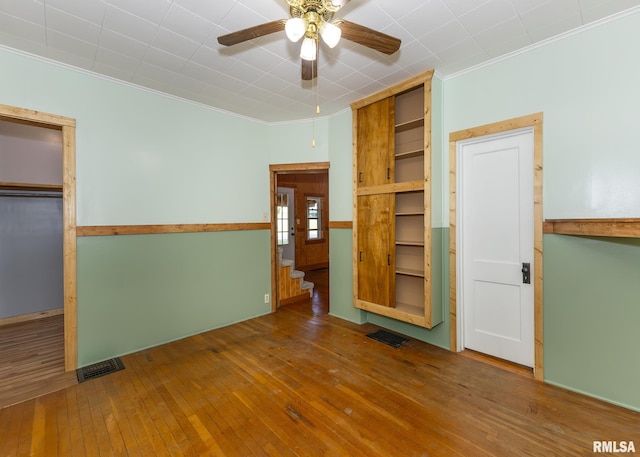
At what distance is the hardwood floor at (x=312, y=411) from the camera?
1.78m

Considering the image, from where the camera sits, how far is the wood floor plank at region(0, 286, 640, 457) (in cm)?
178

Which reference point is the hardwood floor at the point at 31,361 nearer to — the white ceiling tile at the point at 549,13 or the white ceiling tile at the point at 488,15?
the white ceiling tile at the point at 488,15

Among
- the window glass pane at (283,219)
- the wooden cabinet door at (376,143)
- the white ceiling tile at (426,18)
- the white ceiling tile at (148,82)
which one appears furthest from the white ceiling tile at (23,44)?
the window glass pane at (283,219)

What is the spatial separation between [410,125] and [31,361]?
15.8ft

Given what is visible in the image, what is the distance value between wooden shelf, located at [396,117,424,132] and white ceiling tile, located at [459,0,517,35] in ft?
3.07

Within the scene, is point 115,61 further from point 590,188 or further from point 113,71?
point 590,188

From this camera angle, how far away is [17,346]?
3244mm

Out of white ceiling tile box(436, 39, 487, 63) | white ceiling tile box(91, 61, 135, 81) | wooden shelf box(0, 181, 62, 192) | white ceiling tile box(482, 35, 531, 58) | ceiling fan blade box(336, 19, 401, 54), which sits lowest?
wooden shelf box(0, 181, 62, 192)

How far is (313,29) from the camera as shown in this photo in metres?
1.68

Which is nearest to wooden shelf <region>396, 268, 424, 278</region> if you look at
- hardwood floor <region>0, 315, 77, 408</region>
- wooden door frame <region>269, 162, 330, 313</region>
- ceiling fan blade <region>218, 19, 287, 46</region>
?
wooden door frame <region>269, 162, 330, 313</region>

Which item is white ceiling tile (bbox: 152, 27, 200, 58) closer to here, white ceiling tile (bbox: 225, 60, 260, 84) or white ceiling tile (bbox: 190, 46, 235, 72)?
white ceiling tile (bbox: 190, 46, 235, 72)

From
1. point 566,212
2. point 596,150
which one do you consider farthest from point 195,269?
point 596,150

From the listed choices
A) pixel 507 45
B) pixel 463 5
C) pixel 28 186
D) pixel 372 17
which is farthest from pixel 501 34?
pixel 28 186

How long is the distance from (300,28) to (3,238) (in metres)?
5.22
